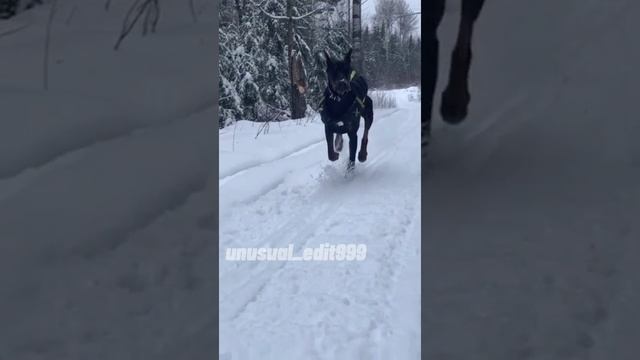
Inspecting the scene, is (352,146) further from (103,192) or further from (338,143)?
(103,192)

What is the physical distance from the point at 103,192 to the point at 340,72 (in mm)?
1161

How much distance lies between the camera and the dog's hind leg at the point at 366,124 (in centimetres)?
264

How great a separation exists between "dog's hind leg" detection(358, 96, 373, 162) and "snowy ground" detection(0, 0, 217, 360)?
0.63 m

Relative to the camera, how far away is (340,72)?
2.62 m

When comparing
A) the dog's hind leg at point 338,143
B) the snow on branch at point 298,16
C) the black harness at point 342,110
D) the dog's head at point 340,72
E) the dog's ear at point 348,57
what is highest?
the snow on branch at point 298,16

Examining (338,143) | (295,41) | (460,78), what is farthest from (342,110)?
(460,78)

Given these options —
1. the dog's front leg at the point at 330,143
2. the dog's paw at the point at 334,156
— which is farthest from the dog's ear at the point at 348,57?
the dog's paw at the point at 334,156

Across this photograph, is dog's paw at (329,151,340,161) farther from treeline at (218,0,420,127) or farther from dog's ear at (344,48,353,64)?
dog's ear at (344,48,353,64)

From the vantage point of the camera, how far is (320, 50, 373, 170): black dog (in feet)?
8.61

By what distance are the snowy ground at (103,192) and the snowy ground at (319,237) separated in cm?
14

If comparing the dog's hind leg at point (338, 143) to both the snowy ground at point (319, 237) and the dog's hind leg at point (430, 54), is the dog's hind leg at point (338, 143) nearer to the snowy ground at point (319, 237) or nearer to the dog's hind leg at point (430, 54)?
the snowy ground at point (319, 237)

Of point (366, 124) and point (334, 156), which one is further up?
point (366, 124)

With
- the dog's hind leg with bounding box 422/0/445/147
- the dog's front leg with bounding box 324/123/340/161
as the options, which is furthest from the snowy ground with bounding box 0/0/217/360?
the dog's hind leg with bounding box 422/0/445/147

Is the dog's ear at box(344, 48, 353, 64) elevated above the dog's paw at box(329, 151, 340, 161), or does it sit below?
above
